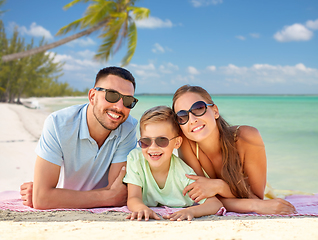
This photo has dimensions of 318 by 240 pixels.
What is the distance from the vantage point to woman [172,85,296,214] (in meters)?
2.76

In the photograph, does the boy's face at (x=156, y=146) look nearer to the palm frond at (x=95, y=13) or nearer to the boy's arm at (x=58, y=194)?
the boy's arm at (x=58, y=194)

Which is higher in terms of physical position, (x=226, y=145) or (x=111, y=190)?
(x=226, y=145)

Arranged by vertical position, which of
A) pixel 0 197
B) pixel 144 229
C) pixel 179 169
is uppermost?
pixel 179 169

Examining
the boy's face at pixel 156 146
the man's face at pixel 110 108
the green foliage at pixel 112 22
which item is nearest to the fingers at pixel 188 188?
the boy's face at pixel 156 146

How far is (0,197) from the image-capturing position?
3770mm

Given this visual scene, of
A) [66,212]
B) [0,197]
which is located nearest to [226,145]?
[66,212]

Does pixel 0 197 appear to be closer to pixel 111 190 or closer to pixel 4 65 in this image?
pixel 111 190

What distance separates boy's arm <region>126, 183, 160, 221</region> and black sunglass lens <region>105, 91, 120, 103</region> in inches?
37.2

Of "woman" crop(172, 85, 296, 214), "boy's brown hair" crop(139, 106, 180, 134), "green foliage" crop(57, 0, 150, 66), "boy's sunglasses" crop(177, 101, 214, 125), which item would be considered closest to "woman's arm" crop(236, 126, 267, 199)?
"woman" crop(172, 85, 296, 214)

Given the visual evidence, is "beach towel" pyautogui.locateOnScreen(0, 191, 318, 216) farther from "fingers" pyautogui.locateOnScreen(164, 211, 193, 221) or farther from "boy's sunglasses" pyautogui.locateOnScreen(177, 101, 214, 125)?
"boy's sunglasses" pyautogui.locateOnScreen(177, 101, 214, 125)

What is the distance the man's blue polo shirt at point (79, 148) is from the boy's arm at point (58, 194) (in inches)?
4.6

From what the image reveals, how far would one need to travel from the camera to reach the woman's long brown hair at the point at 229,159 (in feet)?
9.61

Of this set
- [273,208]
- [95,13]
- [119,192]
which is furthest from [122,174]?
[95,13]

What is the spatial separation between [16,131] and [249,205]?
1039 cm
